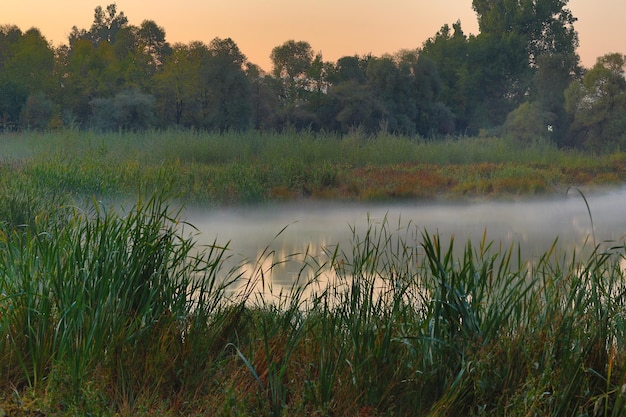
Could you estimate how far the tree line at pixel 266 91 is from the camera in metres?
17.5

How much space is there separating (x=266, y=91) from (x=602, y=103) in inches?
319

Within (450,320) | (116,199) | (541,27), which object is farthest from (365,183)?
(541,27)

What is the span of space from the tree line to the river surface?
6.01 meters

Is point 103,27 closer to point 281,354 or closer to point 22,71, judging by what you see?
point 22,71

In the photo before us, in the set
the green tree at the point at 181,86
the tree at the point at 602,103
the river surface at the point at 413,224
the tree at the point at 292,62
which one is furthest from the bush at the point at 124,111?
the tree at the point at 602,103

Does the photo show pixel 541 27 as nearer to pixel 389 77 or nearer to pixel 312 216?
pixel 389 77

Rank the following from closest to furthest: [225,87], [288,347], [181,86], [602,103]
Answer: [288,347]
[225,87]
[181,86]
[602,103]

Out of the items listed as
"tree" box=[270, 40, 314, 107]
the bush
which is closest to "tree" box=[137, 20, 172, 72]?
"tree" box=[270, 40, 314, 107]

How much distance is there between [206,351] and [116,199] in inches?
244

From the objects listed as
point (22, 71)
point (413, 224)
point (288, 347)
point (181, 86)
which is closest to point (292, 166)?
point (413, 224)

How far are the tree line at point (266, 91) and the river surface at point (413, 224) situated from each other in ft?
19.7

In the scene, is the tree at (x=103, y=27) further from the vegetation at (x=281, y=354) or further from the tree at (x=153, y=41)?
the vegetation at (x=281, y=354)

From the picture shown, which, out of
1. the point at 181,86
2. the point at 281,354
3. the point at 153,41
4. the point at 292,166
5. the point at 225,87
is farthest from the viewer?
the point at 153,41

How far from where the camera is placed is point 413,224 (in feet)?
31.2
